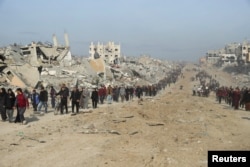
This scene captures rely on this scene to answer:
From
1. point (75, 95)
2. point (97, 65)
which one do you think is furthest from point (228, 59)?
point (75, 95)

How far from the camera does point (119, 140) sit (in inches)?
Answer: 479

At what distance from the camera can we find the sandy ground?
975 centimetres

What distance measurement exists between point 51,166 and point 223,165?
403 centimetres

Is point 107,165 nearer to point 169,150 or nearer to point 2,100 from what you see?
point 169,150

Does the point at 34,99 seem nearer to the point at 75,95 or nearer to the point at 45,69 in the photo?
the point at 75,95

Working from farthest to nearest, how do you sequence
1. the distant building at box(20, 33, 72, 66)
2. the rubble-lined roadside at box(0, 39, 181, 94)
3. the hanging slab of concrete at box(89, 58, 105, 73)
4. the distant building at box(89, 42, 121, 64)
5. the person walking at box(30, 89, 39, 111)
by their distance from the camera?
the distant building at box(89, 42, 121, 64), the hanging slab of concrete at box(89, 58, 105, 73), the distant building at box(20, 33, 72, 66), the rubble-lined roadside at box(0, 39, 181, 94), the person walking at box(30, 89, 39, 111)

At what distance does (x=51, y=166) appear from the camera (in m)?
9.19

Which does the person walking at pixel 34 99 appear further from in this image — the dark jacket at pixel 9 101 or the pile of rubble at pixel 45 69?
the pile of rubble at pixel 45 69

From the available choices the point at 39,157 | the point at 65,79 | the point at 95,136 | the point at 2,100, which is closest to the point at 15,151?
the point at 39,157

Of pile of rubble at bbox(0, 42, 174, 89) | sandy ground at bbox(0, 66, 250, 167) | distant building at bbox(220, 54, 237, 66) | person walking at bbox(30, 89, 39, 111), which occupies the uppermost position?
distant building at bbox(220, 54, 237, 66)

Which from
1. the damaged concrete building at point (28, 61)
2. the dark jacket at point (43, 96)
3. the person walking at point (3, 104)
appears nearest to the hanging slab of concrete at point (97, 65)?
the damaged concrete building at point (28, 61)

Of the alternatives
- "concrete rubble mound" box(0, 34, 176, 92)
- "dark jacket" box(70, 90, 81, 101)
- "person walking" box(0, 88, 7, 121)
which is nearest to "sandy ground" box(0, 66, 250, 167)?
"person walking" box(0, 88, 7, 121)

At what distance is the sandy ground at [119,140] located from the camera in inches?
384

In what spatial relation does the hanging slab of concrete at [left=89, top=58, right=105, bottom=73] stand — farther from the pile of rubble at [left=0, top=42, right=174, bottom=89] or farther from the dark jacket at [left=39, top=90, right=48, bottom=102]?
the dark jacket at [left=39, top=90, right=48, bottom=102]
